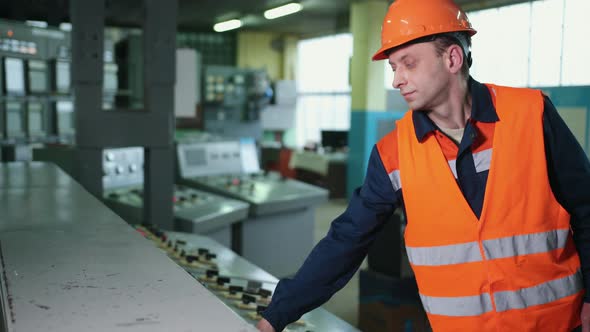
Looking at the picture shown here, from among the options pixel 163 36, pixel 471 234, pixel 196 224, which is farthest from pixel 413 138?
pixel 196 224

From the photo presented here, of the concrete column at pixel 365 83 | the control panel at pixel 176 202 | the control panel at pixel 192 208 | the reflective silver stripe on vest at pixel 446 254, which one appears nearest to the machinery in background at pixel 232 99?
the concrete column at pixel 365 83

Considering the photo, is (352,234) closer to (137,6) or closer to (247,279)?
(247,279)

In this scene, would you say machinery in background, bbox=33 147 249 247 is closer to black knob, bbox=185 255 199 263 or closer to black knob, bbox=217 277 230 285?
black knob, bbox=185 255 199 263

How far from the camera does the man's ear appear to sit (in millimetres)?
1345

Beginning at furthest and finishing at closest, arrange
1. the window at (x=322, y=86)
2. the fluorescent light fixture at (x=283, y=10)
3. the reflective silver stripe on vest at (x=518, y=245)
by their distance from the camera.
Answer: the window at (x=322, y=86)
the fluorescent light fixture at (x=283, y=10)
the reflective silver stripe on vest at (x=518, y=245)

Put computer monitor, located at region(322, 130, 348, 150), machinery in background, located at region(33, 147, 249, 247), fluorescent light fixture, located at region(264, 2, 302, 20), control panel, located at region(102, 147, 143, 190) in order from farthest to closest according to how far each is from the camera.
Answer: computer monitor, located at region(322, 130, 348, 150) → fluorescent light fixture, located at region(264, 2, 302, 20) → control panel, located at region(102, 147, 143, 190) → machinery in background, located at region(33, 147, 249, 247)

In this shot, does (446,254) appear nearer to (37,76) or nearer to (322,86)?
(37,76)

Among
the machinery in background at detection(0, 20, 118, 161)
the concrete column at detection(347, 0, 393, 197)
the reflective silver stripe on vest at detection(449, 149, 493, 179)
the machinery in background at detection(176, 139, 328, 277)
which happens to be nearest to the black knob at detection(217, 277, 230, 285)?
the reflective silver stripe on vest at detection(449, 149, 493, 179)

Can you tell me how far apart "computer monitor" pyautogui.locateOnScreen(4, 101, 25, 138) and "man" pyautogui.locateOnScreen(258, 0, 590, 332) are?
4912 millimetres

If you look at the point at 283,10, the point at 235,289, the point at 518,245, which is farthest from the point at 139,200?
the point at 283,10

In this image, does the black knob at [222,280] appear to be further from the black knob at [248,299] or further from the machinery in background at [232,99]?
the machinery in background at [232,99]

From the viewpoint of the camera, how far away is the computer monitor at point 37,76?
5.49 meters

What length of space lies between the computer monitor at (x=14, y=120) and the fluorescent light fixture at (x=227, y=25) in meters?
5.38

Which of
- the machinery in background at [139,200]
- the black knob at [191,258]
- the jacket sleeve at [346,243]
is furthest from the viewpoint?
the machinery in background at [139,200]
